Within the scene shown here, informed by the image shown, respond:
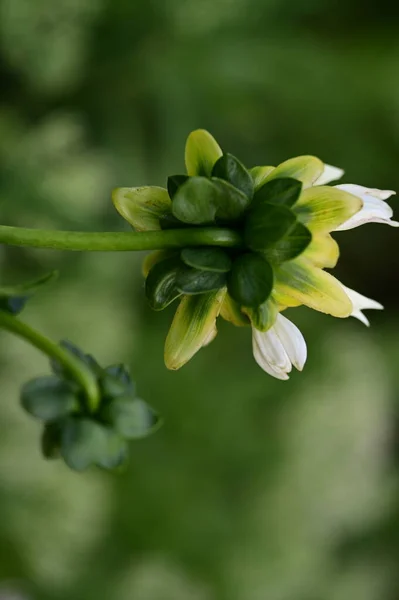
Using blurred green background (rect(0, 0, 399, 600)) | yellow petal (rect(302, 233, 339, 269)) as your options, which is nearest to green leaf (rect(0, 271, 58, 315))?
yellow petal (rect(302, 233, 339, 269))

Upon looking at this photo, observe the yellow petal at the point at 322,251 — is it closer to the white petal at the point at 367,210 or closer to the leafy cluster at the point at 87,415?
the white petal at the point at 367,210

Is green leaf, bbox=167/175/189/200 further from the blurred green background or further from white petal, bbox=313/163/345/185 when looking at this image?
the blurred green background

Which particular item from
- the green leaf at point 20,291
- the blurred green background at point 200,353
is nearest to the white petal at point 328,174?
the green leaf at point 20,291

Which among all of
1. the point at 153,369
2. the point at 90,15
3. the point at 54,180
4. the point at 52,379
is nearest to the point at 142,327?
the point at 153,369

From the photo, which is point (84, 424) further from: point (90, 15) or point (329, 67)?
point (329, 67)

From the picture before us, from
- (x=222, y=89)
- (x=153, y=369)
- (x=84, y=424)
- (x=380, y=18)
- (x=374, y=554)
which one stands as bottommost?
(x=374, y=554)

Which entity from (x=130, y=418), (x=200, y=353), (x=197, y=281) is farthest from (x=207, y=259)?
(x=200, y=353)
